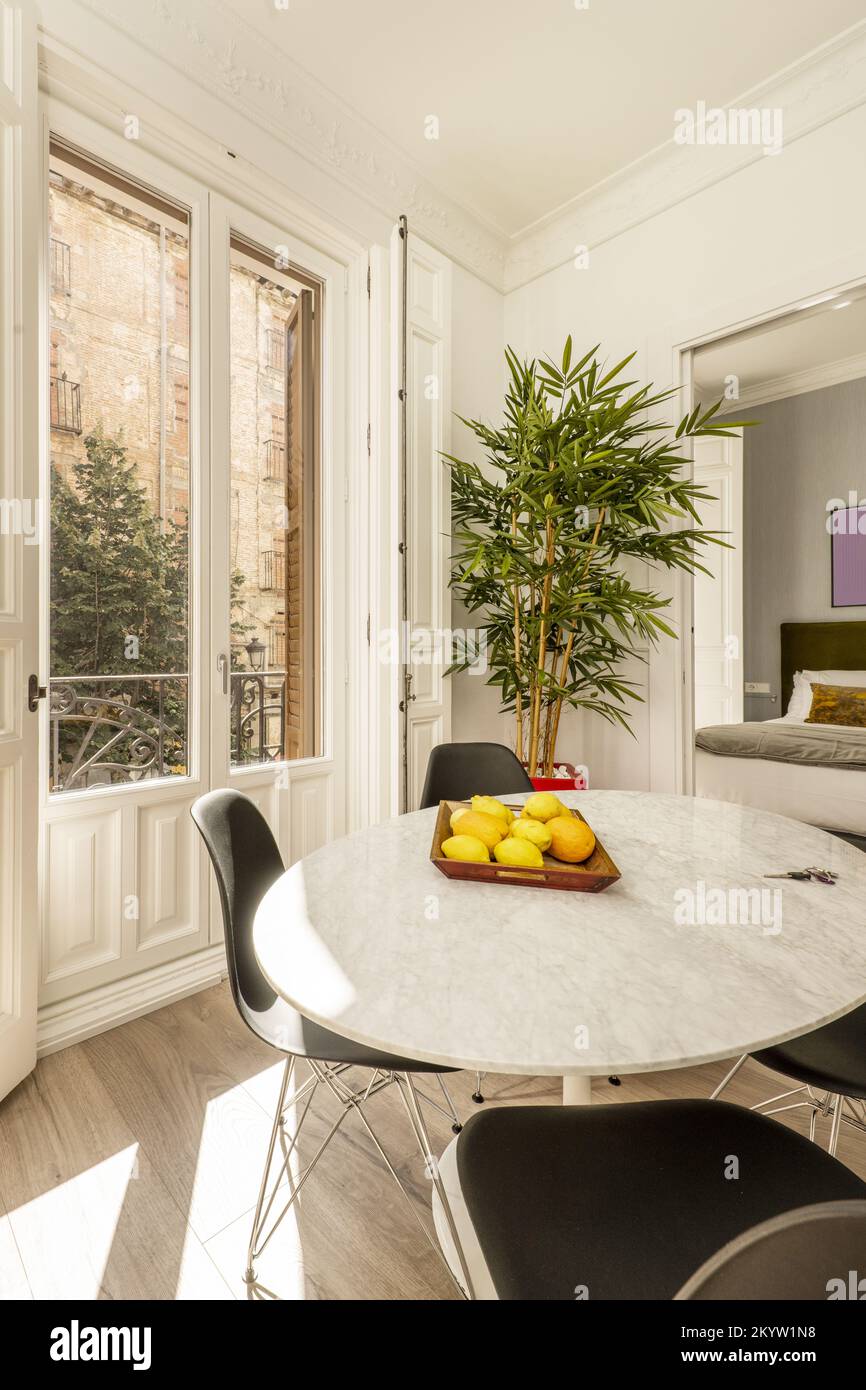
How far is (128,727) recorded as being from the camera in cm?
230

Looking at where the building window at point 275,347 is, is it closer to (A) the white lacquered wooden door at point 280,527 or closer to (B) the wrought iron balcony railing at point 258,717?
(A) the white lacquered wooden door at point 280,527

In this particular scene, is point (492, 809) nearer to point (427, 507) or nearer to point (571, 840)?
point (571, 840)

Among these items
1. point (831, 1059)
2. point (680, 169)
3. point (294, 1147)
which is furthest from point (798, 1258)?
point (680, 169)

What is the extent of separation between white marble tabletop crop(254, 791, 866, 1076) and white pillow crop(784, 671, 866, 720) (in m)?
1.88

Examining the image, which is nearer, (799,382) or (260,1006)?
(260,1006)

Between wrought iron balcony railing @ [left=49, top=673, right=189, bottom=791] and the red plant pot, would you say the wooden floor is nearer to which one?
wrought iron balcony railing @ [left=49, top=673, right=189, bottom=791]

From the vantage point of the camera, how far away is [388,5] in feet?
7.62

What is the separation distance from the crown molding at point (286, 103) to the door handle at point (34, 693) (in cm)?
204

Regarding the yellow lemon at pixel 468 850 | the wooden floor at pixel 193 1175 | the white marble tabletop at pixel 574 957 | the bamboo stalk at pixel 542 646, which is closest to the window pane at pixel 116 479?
the wooden floor at pixel 193 1175

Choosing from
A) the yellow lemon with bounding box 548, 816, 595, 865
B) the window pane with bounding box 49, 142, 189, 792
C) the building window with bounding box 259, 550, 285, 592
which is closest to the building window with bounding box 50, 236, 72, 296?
the window pane with bounding box 49, 142, 189, 792

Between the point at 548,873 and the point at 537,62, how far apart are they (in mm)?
3050

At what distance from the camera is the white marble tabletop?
2.40 feet

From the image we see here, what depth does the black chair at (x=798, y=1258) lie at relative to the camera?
422 mm
